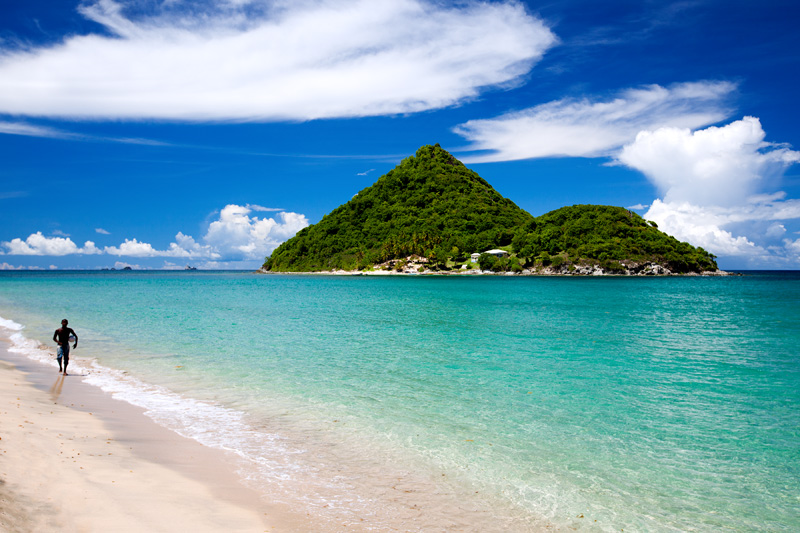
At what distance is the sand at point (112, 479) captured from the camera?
5898 millimetres

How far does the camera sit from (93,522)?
5754 millimetres

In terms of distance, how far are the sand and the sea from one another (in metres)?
0.58

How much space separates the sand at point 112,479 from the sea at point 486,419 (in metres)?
0.58

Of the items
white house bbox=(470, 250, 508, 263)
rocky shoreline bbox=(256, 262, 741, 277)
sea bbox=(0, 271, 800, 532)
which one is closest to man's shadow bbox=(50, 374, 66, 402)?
sea bbox=(0, 271, 800, 532)

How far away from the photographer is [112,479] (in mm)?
7246

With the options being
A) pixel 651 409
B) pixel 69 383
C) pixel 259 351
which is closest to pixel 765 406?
pixel 651 409

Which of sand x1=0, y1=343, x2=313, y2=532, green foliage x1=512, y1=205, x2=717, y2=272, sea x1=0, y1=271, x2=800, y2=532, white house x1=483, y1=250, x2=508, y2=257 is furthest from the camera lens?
white house x1=483, y1=250, x2=508, y2=257

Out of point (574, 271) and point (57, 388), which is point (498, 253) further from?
point (57, 388)

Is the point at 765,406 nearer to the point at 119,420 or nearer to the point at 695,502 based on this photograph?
the point at 695,502

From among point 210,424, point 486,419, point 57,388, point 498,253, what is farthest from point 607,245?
point 57,388

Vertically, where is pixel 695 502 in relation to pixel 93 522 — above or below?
below

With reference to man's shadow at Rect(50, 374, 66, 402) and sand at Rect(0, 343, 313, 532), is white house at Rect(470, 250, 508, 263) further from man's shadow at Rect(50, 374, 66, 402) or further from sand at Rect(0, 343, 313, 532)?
sand at Rect(0, 343, 313, 532)

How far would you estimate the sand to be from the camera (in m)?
5.90

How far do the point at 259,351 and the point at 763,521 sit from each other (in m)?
19.6
